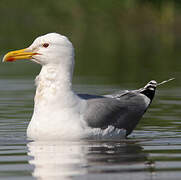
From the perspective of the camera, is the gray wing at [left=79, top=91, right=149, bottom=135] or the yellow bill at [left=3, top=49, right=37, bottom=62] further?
the yellow bill at [left=3, top=49, right=37, bottom=62]

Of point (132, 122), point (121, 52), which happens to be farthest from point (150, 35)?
point (132, 122)

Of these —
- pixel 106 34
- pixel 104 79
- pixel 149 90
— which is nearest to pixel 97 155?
pixel 149 90

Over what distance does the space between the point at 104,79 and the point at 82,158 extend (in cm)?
968

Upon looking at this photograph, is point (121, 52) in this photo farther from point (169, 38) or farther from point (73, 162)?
point (73, 162)

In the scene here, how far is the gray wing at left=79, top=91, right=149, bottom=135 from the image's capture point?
9383 millimetres

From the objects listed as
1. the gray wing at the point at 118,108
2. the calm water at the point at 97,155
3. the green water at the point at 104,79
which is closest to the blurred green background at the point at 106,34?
the green water at the point at 104,79

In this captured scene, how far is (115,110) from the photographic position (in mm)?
9789

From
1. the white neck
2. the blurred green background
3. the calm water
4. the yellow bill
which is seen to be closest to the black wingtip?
the calm water

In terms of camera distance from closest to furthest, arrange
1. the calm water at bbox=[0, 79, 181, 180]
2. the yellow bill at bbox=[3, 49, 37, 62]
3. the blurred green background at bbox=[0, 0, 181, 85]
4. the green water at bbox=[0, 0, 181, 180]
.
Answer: the calm water at bbox=[0, 79, 181, 180] → the green water at bbox=[0, 0, 181, 180] → the yellow bill at bbox=[3, 49, 37, 62] → the blurred green background at bbox=[0, 0, 181, 85]

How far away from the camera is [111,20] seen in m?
41.8

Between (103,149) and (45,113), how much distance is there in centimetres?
93

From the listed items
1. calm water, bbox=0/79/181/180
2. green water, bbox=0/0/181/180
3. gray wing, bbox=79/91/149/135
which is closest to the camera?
calm water, bbox=0/79/181/180

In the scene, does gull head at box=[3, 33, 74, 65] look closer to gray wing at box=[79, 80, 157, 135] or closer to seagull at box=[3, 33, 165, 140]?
seagull at box=[3, 33, 165, 140]

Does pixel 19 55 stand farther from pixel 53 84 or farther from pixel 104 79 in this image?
pixel 104 79
